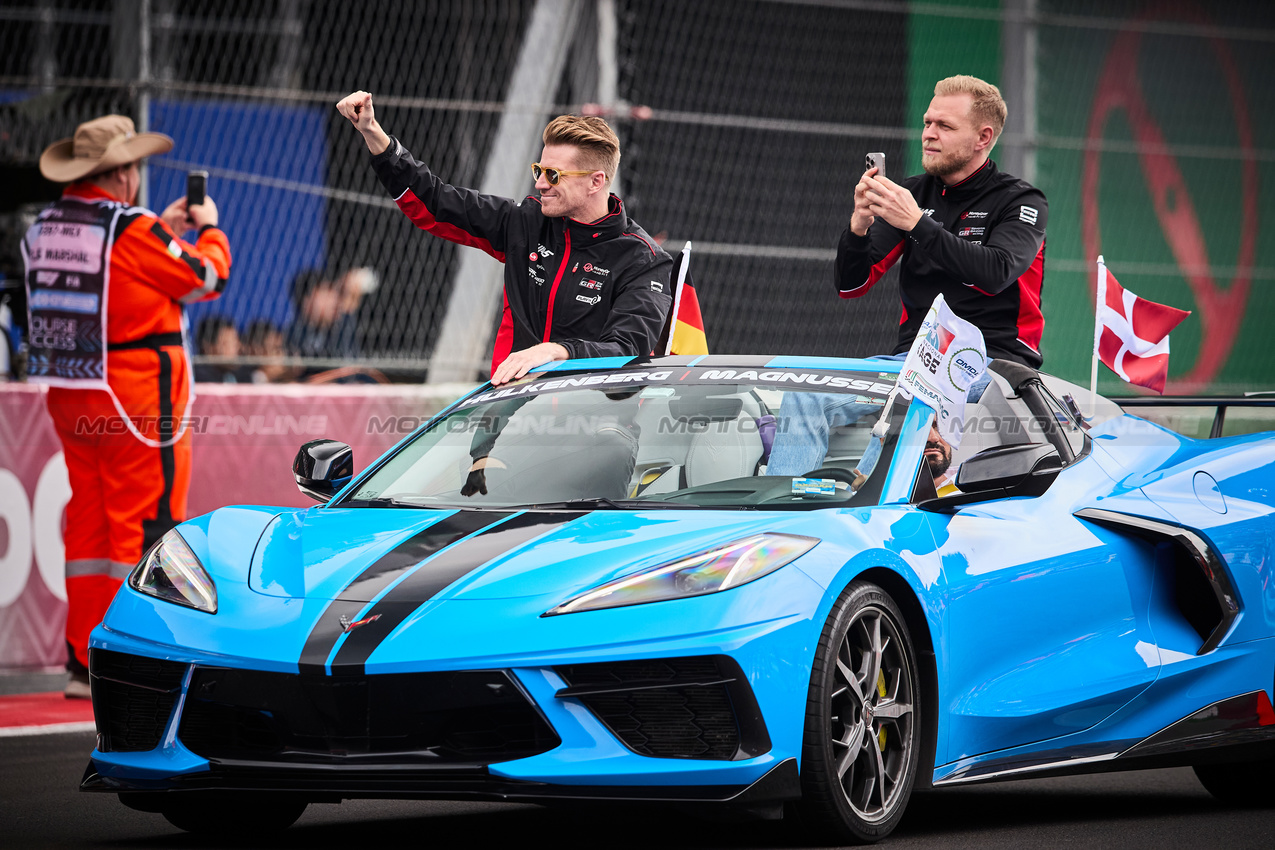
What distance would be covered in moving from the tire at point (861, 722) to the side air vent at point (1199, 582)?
3.84ft

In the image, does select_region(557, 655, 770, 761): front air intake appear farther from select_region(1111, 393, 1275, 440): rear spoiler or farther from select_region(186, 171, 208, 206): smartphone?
select_region(186, 171, 208, 206): smartphone

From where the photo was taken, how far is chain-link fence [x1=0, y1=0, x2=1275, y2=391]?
10578 millimetres

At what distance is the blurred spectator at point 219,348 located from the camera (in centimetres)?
1030

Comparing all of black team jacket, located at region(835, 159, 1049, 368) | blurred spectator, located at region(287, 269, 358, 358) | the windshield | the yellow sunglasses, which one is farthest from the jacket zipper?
blurred spectator, located at region(287, 269, 358, 358)

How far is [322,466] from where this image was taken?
5.40m

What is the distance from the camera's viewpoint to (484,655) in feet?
13.3

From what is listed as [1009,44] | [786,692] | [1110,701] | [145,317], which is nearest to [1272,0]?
[1009,44]

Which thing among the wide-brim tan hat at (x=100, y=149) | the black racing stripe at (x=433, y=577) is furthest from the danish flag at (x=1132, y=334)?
the wide-brim tan hat at (x=100, y=149)

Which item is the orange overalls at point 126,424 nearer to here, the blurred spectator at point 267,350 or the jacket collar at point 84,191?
the jacket collar at point 84,191

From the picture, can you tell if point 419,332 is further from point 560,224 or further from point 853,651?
point 853,651

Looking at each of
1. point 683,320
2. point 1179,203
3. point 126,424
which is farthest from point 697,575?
point 1179,203

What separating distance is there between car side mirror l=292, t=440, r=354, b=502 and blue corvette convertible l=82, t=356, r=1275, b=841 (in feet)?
0.04

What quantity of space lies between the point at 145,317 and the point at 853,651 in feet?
16.2

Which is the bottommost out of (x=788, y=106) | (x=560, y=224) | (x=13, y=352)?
(x=13, y=352)
